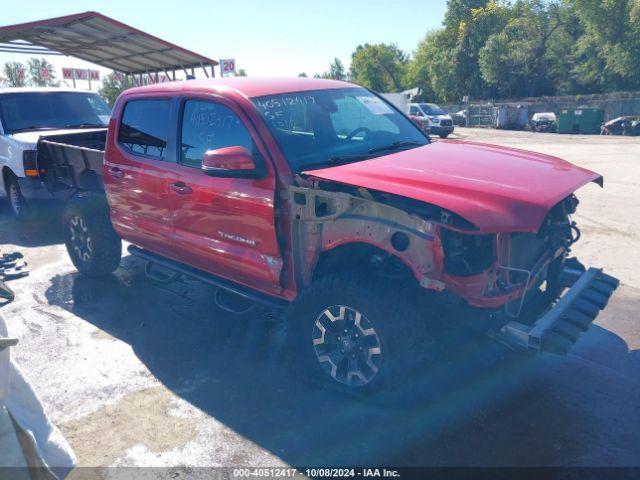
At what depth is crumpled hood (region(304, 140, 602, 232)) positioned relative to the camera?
111 inches

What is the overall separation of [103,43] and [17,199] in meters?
4.18

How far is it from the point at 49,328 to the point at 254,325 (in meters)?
1.78

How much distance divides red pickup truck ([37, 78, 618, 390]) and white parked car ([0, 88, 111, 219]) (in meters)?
3.38

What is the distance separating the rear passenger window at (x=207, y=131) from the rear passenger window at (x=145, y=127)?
0.27 metres

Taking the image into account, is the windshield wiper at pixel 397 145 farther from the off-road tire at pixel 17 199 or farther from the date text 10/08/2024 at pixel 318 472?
the off-road tire at pixel 17 199

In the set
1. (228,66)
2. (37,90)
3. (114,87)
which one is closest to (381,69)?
(114,87)

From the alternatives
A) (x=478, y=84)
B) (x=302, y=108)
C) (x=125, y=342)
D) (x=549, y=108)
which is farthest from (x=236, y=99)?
(x=478, y=84)

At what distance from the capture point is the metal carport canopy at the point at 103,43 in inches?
371

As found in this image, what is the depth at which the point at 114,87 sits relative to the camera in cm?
2777

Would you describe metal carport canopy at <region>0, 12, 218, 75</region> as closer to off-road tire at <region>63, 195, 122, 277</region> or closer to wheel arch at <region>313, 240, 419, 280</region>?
off-road tire at <region>63, 195, 122, 277</region>

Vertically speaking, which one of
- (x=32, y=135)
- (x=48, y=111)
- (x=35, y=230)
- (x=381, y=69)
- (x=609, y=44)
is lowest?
(x=35, y=230)

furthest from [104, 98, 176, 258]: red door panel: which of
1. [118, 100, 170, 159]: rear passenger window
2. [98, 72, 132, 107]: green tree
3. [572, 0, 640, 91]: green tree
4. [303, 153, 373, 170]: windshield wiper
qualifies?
[572, 0, 640, 91]: green tree

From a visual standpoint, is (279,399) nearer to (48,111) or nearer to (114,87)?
(48,111)

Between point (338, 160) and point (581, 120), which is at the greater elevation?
point (581, 120)
